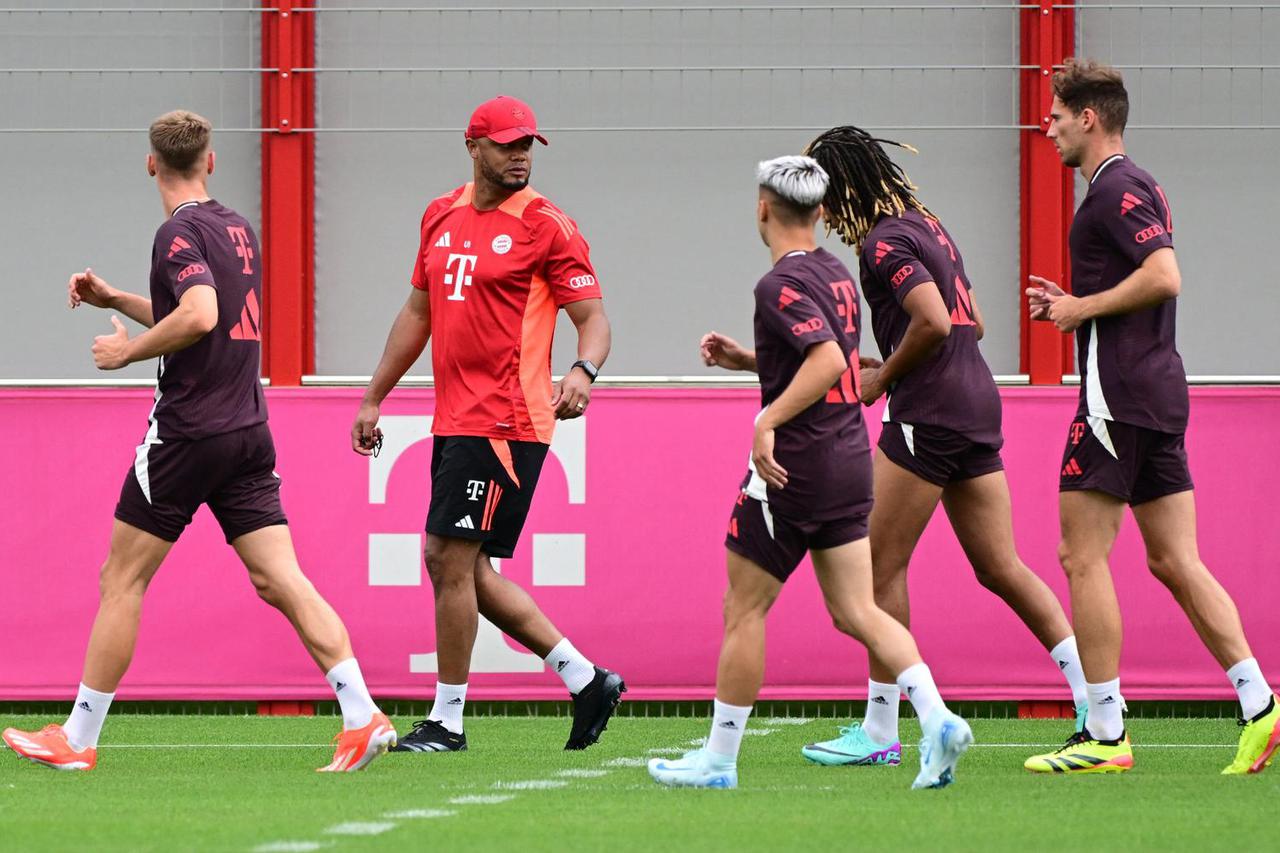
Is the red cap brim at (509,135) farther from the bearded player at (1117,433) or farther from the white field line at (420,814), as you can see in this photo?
the white field line at (420,814)

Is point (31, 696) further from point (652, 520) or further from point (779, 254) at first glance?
point (779, 254)

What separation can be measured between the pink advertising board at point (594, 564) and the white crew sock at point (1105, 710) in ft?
8.48

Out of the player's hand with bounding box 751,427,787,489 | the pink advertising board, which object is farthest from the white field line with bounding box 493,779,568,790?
the pink advertising board

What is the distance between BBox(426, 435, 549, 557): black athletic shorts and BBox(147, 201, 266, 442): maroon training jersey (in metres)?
0.67

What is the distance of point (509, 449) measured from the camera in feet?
21.8

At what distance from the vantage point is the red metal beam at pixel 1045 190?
988 centimetres

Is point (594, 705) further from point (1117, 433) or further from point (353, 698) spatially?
point (1117, 433)

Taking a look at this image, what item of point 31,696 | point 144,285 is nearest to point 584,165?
point 144,285

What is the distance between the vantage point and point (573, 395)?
6465mm

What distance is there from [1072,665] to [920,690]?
160cm

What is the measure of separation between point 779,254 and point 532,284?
4.65ft

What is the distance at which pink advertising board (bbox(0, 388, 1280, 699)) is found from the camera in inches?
340

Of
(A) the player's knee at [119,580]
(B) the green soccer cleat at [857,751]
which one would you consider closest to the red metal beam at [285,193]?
(A) the player's knee at [119,580]

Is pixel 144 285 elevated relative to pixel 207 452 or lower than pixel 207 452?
elevated
